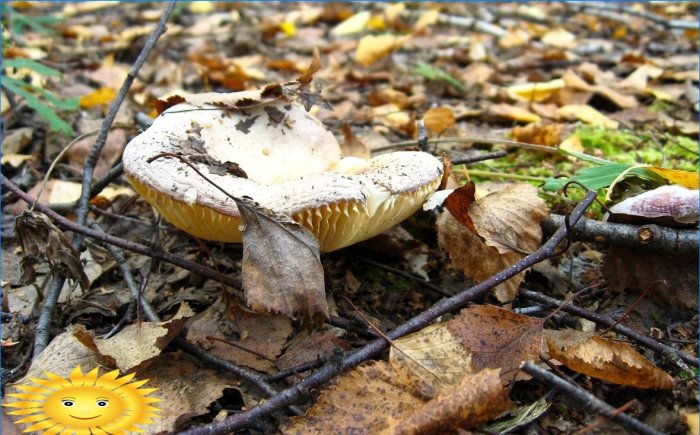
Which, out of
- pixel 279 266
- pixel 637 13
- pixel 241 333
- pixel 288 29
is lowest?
pixel 241 333

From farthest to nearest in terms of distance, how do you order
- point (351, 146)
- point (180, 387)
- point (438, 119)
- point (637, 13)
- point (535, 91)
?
point (637, 13) < point (535, 91) < point (438, 119) < point (351, 146) < point (180, 387)

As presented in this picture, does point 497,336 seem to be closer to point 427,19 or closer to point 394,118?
point 394,118

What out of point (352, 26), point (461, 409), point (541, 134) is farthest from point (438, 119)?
point (352, 26)

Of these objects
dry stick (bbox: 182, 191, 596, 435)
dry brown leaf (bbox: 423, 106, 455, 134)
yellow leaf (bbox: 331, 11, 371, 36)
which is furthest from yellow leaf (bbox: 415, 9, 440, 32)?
dry stick (bbox: 182, 191, 596, 435)

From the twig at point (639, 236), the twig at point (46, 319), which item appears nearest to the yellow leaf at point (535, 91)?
the twig at point (639, 236)

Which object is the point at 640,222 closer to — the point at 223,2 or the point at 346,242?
the point at 346,242

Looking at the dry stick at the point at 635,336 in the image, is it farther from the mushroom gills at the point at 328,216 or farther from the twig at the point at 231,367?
the twig at the point at 231,367

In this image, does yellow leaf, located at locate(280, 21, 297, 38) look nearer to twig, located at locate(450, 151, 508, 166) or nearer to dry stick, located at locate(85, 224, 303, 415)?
twig, located at locate(450, 151, 508, 166)
